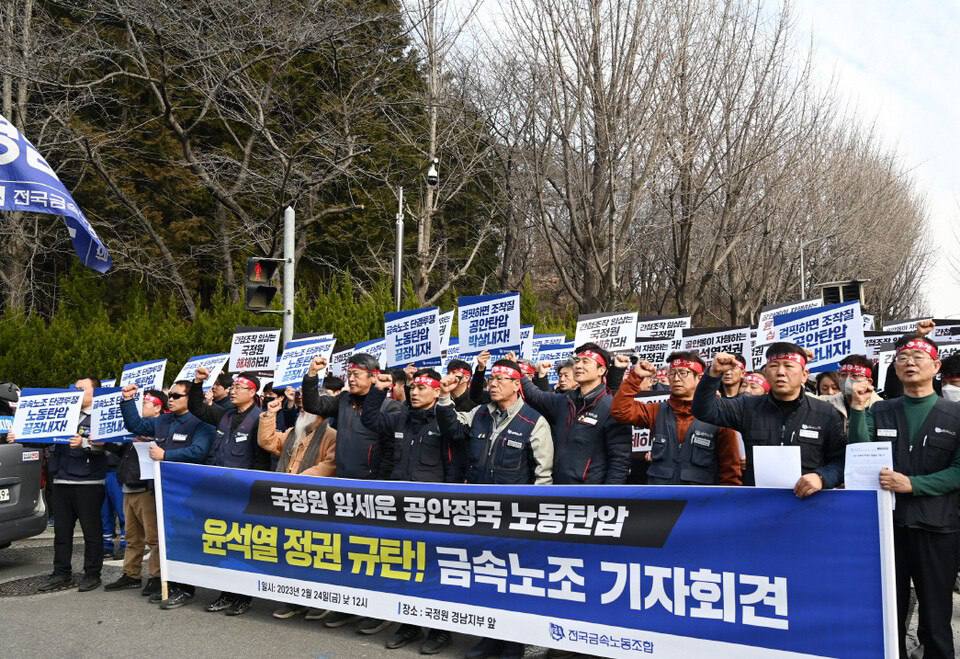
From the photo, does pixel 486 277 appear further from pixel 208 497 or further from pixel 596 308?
pixel 208 497

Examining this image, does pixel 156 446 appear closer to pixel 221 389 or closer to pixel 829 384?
pixel 221 389

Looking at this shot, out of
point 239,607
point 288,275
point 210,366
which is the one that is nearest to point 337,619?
point 239,607

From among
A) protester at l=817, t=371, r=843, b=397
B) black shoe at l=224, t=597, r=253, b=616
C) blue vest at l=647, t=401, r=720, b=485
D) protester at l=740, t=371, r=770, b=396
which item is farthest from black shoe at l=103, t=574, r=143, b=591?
protester at l=817, t=371, r=843, b=397

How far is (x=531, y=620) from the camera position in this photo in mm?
5535

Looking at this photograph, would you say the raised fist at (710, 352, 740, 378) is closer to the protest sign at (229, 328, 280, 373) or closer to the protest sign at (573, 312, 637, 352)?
the protest sign at (573, 312, 637, 352)

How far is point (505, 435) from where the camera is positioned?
6.29 m

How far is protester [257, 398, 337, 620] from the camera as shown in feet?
24.5

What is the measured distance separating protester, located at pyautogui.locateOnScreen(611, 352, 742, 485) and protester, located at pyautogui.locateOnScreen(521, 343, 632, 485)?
151mm

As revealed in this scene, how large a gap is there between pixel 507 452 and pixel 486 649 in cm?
131

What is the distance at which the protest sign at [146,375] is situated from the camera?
9438 mm

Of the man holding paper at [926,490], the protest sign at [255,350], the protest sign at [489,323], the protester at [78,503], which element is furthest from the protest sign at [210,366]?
the man holding paper at [926,490]

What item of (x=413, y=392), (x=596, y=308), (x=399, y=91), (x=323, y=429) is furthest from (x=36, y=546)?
(x=399, y=91)

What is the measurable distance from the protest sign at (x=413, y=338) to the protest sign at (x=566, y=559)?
2163 mm

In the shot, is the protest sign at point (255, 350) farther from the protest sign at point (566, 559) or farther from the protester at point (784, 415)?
the protester at point (784, 415)
